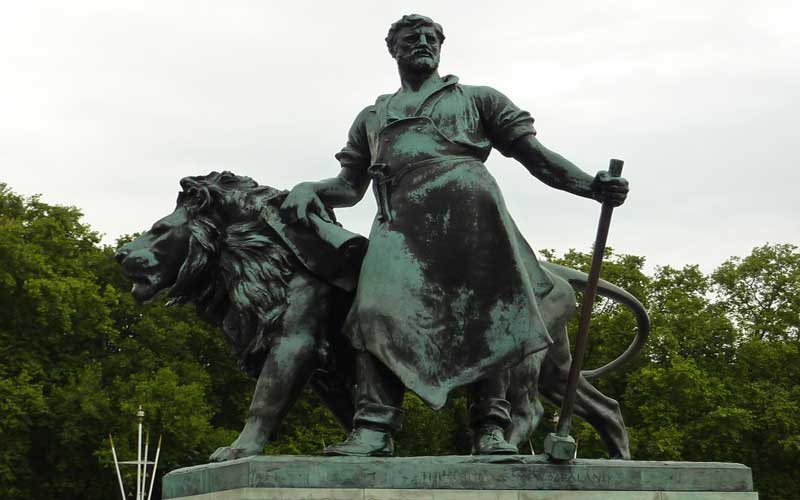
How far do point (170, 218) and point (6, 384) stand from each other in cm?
2256

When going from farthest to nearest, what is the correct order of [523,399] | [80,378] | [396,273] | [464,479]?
1. [80,378]
2. [523,399]
3. [396,273]
4. [464,479]

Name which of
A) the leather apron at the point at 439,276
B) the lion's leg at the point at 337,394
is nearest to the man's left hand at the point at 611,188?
the leather apron at the point at 439,276

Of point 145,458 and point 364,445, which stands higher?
point 145,458

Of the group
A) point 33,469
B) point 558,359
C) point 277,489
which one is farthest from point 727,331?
point 277,489

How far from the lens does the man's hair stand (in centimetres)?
805

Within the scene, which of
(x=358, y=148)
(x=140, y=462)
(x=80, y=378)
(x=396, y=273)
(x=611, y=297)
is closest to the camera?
(x=396, y=273)

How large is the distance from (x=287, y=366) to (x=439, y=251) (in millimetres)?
1140

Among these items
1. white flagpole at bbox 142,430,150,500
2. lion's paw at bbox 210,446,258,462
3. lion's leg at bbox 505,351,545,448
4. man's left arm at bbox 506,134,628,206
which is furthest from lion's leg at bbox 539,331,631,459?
white flagpole at bbox 142,430,150,500

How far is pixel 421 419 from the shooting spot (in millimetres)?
29578

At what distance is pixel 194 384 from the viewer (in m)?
32.0

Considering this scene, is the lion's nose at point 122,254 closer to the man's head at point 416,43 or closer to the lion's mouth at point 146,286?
the lion's mouth at point 146,286

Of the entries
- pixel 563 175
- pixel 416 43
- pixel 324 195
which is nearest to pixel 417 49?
pixel 416 43

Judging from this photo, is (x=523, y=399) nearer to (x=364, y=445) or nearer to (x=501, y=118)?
(x=364, y=445)

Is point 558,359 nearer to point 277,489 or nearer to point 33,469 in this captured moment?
point 277,489
